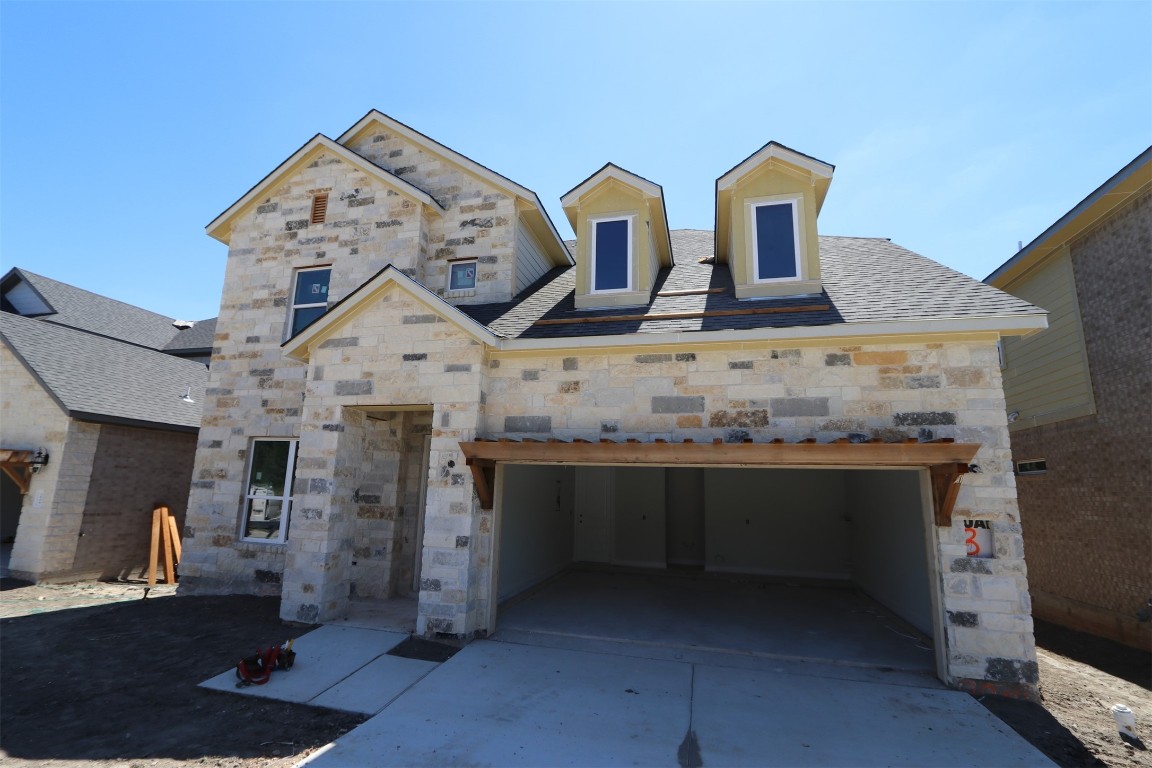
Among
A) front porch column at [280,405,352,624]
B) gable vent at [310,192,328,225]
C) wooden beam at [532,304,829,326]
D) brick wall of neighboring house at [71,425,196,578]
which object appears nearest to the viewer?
wooden beam at [532,304,829,326]

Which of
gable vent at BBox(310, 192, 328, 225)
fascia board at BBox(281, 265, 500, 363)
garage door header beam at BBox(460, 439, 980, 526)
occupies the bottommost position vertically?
garage door header beam at BBox(460, 439, 980, 526)

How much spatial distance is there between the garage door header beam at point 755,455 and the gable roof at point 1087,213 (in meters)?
6.45

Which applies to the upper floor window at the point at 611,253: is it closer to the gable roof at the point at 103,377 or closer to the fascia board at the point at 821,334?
the fascia board at the point at 821,334

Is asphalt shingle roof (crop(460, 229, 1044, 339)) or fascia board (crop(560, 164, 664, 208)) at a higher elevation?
fascia board (crop(560, 164, 664, 208))

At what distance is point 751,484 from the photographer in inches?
487

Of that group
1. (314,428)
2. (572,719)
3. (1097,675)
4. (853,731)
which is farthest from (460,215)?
(1097,675)

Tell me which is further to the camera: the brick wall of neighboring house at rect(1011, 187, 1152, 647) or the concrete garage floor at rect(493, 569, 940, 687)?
the brick wall of neighboring house at rect(1011, 187, 1152, 647)

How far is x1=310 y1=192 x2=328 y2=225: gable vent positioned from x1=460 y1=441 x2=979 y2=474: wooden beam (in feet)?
21.9

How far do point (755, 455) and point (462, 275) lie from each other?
21.7 feet

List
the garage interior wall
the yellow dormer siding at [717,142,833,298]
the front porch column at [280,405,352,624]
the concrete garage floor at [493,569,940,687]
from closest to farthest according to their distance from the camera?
the concrete garage floor at [493,569,940,687] → the front porch column at [280,405,352,624] → the yellow dormer siding at [717,142,833,298] → the garage interior wall

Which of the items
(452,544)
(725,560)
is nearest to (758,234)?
(452,544)

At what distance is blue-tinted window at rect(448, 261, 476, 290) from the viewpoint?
10.1m

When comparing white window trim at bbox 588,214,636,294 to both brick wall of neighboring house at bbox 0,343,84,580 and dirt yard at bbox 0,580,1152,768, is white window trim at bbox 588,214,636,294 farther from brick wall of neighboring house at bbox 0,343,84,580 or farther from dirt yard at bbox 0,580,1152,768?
brick wall of neighboring house at bbox 0,343,84,580

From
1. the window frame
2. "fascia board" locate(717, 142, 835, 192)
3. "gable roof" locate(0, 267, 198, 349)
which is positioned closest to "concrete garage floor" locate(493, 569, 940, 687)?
the window frame
